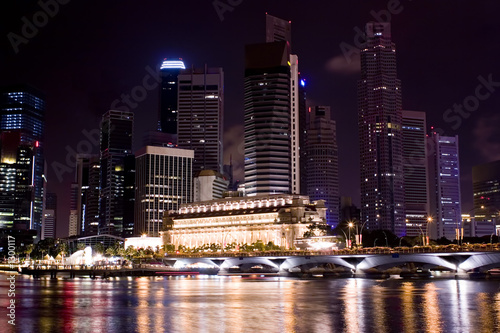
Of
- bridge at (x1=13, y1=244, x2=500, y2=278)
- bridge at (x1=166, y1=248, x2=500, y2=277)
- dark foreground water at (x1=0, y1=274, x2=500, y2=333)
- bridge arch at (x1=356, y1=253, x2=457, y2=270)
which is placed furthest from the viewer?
bridge arch at (x1=356, y1=253, x2=457, y2=270)

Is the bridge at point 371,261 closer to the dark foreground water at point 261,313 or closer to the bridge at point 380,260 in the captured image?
the bridge at point 380,260

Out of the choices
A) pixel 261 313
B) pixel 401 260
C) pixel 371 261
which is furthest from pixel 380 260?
pixel 261 313

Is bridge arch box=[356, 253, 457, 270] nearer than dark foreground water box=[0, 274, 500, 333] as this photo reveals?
No

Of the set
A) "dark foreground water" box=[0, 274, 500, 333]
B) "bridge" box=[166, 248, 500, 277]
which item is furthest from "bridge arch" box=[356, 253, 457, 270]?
"dark foreground water" box=[0, 274, 500, 333]

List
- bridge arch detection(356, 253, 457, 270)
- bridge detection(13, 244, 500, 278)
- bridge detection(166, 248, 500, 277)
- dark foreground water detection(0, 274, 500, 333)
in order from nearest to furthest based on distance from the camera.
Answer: dark foreground water detection(0, 274, 500, 333) → bridge detection(166, 248, 500, 277) → bridge detection(13, 244, 500, 278) → bridge arch detection(356, 253, 457, 270)

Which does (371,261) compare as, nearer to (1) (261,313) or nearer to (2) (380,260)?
(2) (380,260)

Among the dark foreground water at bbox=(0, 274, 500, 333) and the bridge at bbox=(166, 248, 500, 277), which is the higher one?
the bridge at bbox=(166, 248, 500, 277)

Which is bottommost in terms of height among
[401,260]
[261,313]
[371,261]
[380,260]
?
[261,313]

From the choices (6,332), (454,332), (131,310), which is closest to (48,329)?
(6,332)

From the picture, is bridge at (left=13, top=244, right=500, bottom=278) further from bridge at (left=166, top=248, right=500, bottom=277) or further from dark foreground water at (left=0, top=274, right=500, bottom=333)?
dark foreground water at (left=0, top=274, right=500, bottom=333)

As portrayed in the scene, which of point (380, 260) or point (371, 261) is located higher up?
point (380, 260)

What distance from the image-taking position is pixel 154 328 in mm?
51719

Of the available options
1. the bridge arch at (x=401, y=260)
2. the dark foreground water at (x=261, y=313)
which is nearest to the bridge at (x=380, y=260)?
the bridge arch at (x=401, y=260)

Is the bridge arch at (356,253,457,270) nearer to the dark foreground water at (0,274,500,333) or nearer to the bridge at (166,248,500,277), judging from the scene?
the bridge at (166,248,500,277)
